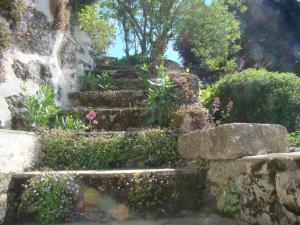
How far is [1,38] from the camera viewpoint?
4.02 m

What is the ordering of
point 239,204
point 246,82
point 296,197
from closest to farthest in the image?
point 296,197 < point 239,204 < point 246,82

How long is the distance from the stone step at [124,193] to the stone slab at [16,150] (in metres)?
0.33

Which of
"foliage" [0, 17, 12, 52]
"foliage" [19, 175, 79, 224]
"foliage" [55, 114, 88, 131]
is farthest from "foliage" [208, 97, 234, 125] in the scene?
"foliage" [0, 17, 12, 52]

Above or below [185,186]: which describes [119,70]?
above

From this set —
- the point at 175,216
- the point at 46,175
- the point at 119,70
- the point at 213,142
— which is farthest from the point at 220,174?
the point at 119,70

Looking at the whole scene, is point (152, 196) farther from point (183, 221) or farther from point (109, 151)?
point (109, 151)

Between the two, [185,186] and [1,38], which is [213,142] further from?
[1,38]

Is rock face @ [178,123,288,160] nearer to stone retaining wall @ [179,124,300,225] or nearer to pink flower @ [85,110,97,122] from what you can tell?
stone retaining wall @ [179,124,300,225]

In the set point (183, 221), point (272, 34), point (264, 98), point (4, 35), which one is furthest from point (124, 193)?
point (272, 34)

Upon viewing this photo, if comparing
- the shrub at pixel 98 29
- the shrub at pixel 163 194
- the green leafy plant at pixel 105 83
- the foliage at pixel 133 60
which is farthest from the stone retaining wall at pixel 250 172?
the shrub at pixel 98 29

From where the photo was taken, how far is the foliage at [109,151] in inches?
147

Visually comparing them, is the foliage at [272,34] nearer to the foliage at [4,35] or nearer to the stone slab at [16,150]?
the foliage at [4,35]

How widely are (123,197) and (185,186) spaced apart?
1.63ft

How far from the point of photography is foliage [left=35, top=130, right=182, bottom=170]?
3.74 metres
